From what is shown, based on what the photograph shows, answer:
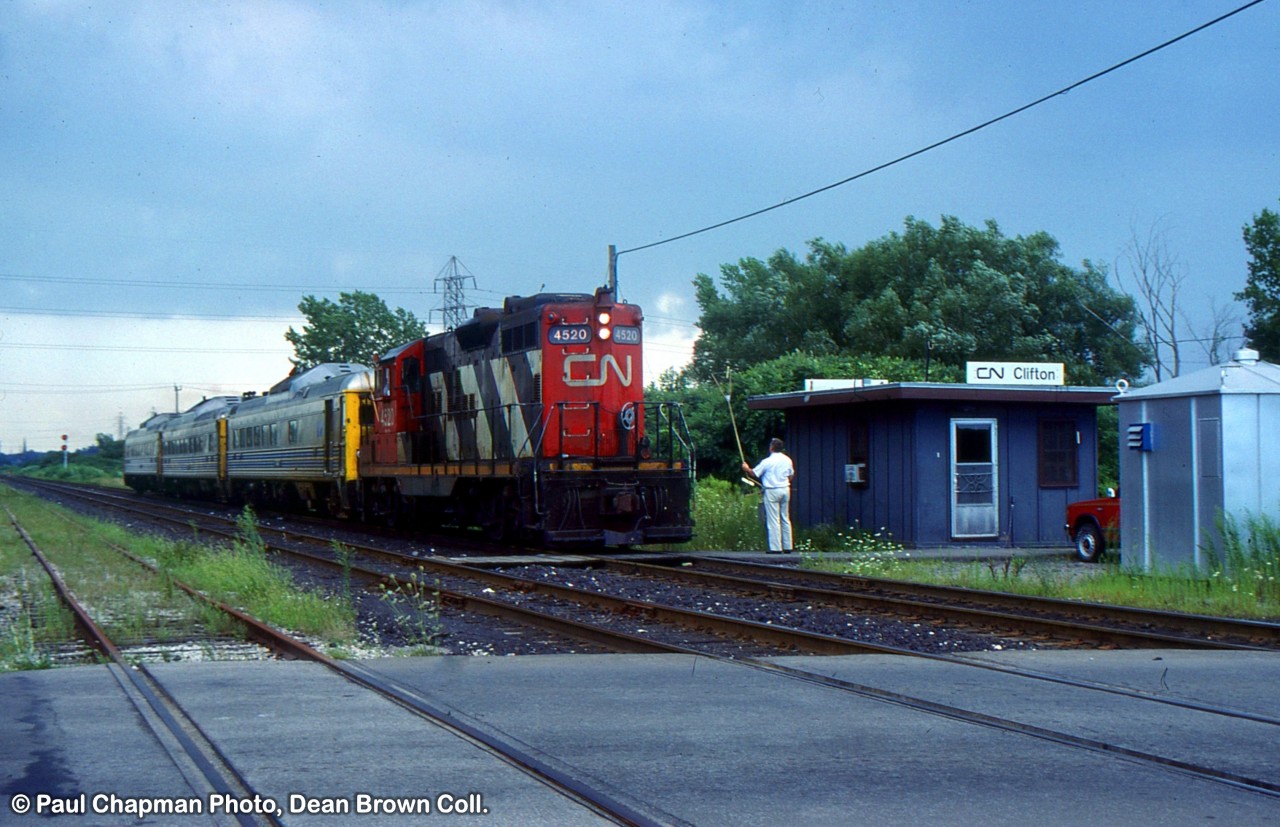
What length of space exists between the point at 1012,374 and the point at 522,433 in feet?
28.3

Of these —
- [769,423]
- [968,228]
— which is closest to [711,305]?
[968,228]

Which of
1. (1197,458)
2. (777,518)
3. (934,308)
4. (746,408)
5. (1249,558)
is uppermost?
(934,308)

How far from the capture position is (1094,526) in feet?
59.0

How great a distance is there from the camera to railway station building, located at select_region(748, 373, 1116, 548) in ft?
65.8

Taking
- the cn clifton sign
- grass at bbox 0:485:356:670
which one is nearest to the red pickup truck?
the cn clifton sign

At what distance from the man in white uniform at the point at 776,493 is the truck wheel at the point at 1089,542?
4423 mm

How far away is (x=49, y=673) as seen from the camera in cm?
796

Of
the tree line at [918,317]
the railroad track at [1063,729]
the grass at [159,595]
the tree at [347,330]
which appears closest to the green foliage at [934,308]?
the tree line at [918,317]

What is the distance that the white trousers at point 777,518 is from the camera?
Result: 1922 centimetres

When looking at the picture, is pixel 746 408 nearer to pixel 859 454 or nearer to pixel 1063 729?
pixel 859 454

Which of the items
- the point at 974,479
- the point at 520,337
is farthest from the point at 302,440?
the point at 974,479

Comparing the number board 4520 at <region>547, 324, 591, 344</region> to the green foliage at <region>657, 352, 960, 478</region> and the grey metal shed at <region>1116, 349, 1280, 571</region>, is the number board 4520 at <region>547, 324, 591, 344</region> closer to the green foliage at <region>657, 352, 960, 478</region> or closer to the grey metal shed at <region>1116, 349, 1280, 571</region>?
the grey metal shed at <region>1116, 349, 1280, 571</region>

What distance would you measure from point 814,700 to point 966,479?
14137mm

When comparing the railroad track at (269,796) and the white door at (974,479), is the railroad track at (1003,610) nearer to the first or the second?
the white door at (974,479)
